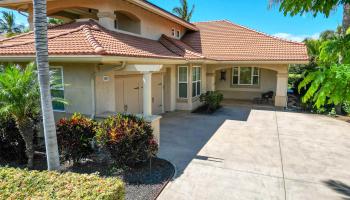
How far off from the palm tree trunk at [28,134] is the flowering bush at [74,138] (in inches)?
28.5

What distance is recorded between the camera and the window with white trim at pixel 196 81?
16109 millimetres

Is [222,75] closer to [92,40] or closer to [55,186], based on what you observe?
[92,40]

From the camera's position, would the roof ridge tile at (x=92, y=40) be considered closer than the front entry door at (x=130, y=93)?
Yes

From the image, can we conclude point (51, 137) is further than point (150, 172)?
No

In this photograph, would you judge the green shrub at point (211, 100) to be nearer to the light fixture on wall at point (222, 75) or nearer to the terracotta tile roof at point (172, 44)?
the terracotta tile roof at point (172, 44)

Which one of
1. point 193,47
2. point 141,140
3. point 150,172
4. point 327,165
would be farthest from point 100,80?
point 193,47

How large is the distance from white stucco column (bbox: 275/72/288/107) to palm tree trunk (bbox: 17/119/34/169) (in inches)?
594

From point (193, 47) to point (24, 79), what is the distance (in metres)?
13.7

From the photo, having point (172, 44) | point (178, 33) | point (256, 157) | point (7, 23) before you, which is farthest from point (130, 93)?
point (7, 23)

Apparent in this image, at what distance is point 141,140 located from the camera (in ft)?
21.7

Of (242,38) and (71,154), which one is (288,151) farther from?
(242,38)

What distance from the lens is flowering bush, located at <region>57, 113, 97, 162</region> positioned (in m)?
6.68

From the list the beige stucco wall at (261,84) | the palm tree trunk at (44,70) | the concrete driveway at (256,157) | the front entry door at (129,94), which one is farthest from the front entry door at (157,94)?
the palm tree trunk at (44,70)

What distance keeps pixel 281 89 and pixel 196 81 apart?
19.4ft
